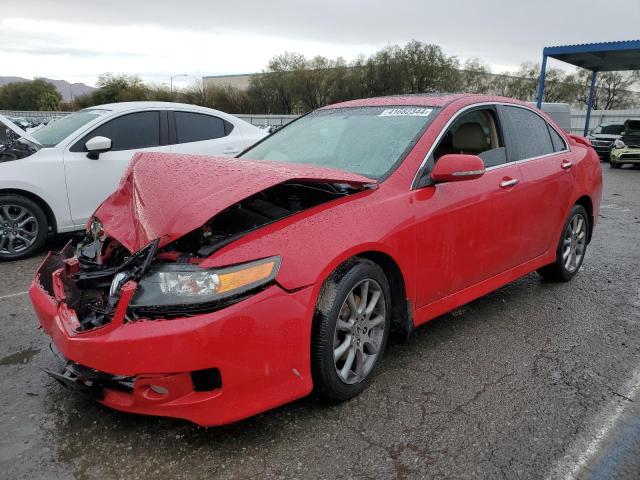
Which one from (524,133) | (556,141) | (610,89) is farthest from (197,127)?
(610,89)

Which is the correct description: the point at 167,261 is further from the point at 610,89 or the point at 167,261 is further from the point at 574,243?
the point at 610,89

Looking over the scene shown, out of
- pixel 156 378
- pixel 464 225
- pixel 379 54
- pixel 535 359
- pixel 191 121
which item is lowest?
pixel 535 359

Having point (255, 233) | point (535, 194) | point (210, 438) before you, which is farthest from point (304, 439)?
point (535, 194)

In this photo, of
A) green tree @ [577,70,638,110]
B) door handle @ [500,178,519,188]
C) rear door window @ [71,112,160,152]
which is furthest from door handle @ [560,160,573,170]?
green tree @ [577,70,638,110]

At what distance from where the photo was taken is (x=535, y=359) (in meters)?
3.36

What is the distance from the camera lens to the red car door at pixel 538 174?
3.97 metres

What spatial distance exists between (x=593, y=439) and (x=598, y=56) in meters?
24.3

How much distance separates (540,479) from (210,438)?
4.76 ft

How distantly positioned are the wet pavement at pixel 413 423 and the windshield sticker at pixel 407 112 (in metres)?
1.49

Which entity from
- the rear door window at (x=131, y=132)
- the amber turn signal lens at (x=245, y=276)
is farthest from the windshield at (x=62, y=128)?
the amber turn signal lens at (x=245, y=276)

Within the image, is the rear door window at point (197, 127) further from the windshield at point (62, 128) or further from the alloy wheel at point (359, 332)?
the alloy wheel at point (359, 332)

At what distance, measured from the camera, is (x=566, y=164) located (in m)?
4.46

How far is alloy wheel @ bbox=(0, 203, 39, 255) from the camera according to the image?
5551 millimetres

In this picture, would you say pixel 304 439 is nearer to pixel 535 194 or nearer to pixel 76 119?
pixel 535 194
